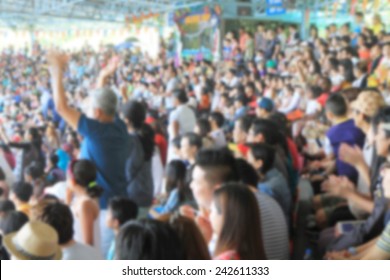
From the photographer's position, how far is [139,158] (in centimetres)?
260

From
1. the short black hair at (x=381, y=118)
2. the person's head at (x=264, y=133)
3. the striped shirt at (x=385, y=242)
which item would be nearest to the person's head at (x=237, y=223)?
the striped shirt at (x=385, y=242)

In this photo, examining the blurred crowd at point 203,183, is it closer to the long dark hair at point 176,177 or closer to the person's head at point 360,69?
the long dark hair at point 176,177

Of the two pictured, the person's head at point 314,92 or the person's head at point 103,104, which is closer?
the person's head at point 103,104

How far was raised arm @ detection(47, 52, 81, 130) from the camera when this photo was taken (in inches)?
82.4

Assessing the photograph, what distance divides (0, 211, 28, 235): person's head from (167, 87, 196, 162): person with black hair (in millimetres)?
2011

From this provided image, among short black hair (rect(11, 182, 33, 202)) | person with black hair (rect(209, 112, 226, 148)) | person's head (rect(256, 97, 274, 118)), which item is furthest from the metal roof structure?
short black hair (rect(11, 182, 33, 202))

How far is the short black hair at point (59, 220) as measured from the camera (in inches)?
64.5

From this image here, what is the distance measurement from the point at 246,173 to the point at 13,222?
0.96 metres

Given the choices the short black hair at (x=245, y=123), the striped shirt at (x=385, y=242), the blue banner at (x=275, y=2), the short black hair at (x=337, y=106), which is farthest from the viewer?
the blue banner at (x=275, y=2)

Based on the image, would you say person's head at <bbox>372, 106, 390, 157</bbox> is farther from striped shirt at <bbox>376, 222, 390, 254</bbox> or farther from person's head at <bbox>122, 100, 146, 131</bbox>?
person's head at <bbox>122, 100, 146, 131</bbox>

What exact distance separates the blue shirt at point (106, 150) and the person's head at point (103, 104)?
5 cm

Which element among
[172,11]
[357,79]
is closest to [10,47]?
[172,11]
